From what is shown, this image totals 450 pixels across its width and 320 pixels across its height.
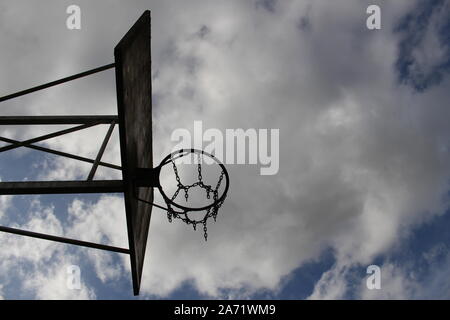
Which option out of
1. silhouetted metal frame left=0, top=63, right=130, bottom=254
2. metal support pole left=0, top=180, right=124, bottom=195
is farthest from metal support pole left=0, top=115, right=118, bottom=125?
metal support pole left=0, top=180, right=124, bottom=195

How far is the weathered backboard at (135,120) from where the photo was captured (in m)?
5.18

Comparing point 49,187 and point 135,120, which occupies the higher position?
point 135,120

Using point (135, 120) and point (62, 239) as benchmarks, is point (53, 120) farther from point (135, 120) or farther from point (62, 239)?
point (62, 239)

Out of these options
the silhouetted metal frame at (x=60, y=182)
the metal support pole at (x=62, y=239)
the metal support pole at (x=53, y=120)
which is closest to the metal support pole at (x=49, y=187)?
the silhouetted metal frame at (x=60, y=182)

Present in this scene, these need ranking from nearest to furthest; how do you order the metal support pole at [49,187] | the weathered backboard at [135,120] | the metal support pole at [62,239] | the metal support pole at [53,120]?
the weathered backboard at [135,120] → the metal support pole at [49,187] → the metal support pole at [62,239] → the metal support pole at [53,120]

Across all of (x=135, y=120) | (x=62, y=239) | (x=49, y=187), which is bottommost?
(x=62, y=239)

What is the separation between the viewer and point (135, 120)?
6.14 m

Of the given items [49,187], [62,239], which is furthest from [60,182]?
[62,239]

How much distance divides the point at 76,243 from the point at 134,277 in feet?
3.73

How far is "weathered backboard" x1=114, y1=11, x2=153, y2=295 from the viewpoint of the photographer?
5184mm

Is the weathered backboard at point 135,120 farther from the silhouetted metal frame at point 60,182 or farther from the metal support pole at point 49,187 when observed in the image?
the metal support pole at point 49,187
